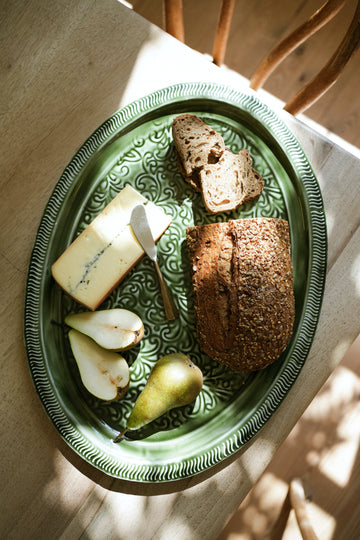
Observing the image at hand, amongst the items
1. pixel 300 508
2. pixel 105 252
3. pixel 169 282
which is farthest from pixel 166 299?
pixel 300 508

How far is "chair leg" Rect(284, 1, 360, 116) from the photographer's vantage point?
0.88 metres

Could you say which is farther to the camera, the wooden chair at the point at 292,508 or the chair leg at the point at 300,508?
the wooden chair at the point at 292,508

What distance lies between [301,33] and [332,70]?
120 millimetres

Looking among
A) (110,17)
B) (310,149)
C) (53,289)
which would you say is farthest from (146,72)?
(53,289)

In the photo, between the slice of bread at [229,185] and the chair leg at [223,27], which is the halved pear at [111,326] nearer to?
the slice of bread at [229,185]

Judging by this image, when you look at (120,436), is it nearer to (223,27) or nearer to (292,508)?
(292,508)

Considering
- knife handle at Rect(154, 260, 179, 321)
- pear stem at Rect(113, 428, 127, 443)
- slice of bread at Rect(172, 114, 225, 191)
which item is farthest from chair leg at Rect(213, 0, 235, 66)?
pear stem at Rect(113, 428, 127, 443)

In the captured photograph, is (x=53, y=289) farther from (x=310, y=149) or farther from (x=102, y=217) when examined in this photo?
(x=310, y=149)

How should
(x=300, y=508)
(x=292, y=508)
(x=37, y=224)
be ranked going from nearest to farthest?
(x=37, y=224)
(x=300, y=508)
(x=292, y=508)

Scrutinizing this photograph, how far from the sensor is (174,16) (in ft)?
3.61

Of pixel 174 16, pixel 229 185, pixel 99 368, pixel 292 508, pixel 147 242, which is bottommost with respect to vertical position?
pixel 292 508

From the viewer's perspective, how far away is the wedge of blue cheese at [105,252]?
3.39 feet

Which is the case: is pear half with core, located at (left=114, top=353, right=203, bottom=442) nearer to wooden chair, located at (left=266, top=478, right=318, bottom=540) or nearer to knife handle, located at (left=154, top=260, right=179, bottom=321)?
knife handle, located at (left=154, top=260, right=179, bottom=321)

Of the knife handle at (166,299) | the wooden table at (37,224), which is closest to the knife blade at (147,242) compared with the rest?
the knife handle at (166,299)
